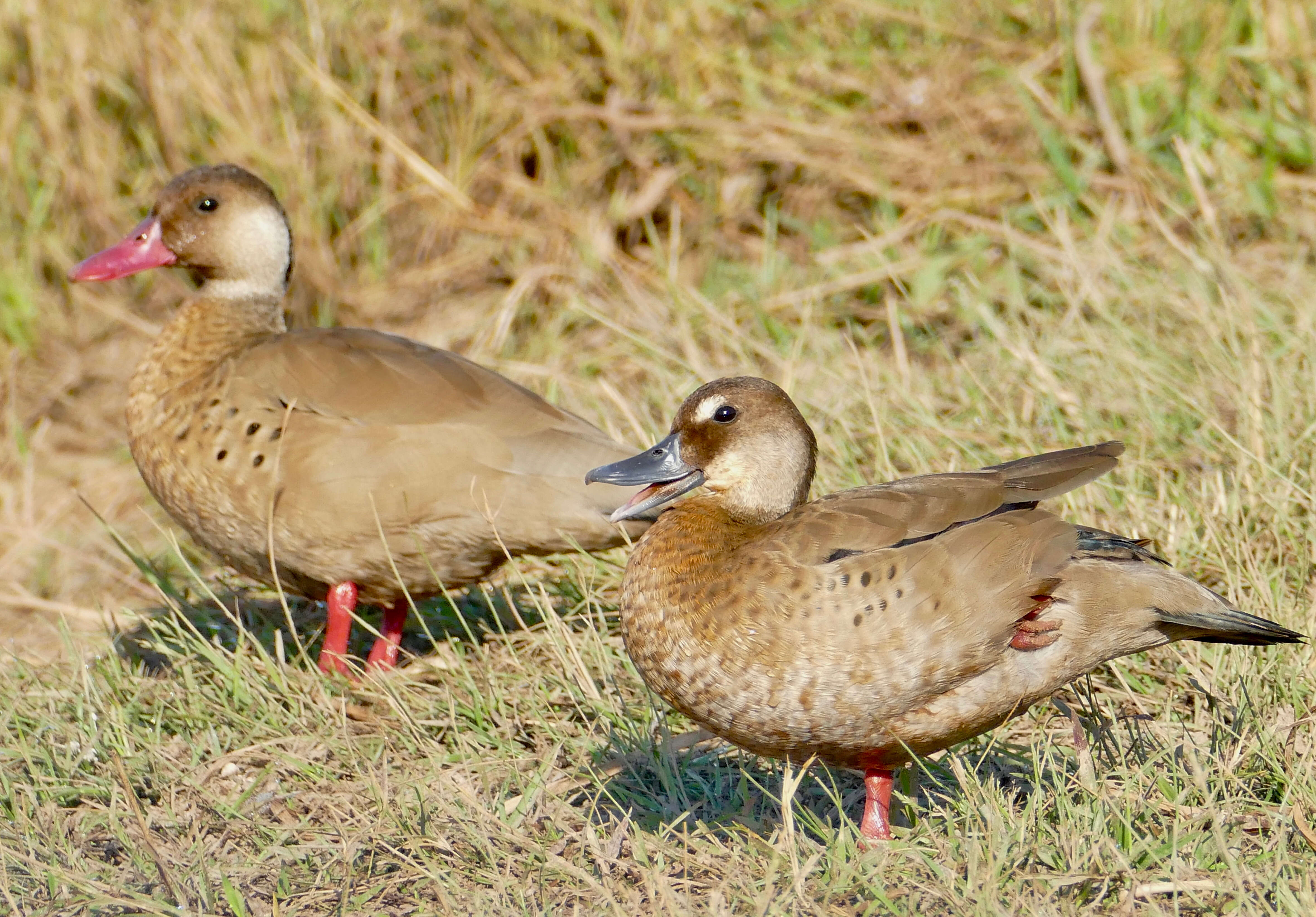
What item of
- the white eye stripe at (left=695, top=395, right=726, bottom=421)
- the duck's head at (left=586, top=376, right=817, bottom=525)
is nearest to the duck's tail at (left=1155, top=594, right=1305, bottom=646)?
the duck's head at (left=586, top=376, right=817, bottom=525)

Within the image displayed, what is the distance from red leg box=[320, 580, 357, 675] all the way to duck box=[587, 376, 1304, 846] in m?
1.25

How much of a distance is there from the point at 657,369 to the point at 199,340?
1.46 meters

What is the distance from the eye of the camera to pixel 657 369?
16.2 ft

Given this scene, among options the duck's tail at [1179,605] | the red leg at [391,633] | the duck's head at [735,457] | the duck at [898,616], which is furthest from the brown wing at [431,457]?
the duck's tail at [1179,605]

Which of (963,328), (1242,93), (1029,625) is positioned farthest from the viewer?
(1242,93)

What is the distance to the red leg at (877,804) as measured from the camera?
2.96 metres

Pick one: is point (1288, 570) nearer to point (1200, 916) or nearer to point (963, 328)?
point (1200, 916)

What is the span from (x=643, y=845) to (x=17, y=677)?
194 cm

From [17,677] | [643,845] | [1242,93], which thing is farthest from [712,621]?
[1242,93]

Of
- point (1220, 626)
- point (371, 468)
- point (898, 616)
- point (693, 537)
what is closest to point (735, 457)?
point (693, 537)

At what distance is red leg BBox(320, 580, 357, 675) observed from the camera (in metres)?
4.00

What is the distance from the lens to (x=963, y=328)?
17.7 ft

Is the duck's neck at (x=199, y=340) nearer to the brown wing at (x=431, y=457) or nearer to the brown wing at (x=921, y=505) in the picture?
the brown wing at (x=431, y=457)

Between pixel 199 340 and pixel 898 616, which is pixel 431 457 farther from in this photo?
pixel 898 616
